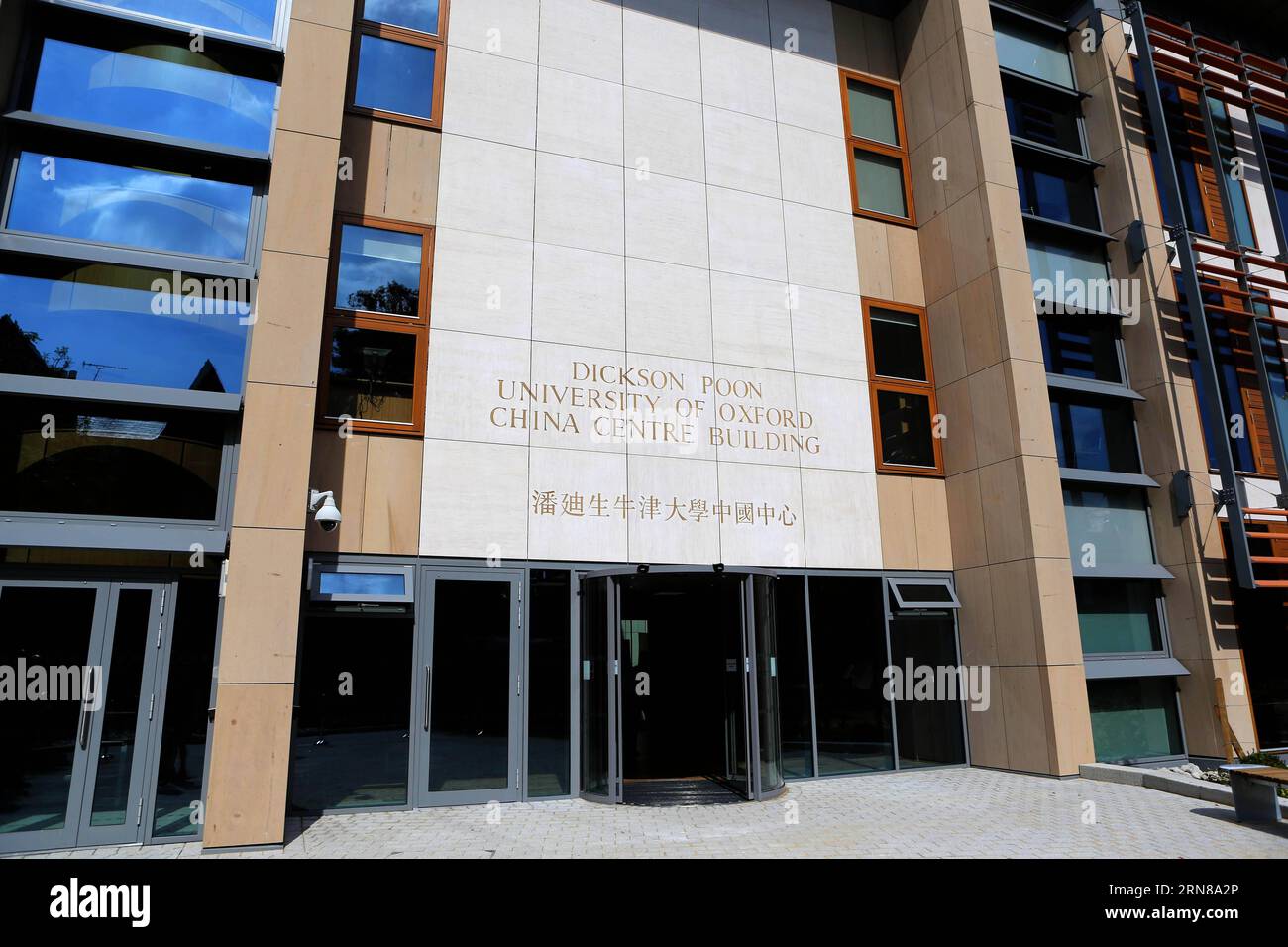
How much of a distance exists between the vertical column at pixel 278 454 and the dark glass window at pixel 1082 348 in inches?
498

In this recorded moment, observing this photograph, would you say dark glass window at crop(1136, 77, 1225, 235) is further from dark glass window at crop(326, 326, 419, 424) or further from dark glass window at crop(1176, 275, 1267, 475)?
dark glass window at crop(326, 326, 419, 424)

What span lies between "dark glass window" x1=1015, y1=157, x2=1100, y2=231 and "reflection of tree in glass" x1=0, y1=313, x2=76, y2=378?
51.7 ft

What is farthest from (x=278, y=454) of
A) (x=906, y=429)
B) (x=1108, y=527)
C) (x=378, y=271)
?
(x=1108, y=527)

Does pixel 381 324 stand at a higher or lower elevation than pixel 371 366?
higher

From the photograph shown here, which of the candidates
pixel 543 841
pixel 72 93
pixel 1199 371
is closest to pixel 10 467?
pixel 72 93

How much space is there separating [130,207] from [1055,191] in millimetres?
16015

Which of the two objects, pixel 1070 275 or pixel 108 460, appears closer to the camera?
pixel 108 460

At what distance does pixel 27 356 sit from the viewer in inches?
339

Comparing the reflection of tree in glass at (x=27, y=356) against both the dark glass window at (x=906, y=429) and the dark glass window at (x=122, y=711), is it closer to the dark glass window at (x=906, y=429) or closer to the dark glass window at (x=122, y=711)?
the dark glass window at (x=122, y=711)

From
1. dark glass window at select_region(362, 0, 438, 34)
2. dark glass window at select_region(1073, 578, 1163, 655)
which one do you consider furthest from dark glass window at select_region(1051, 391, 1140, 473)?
dark glass window at select_region(362, 0, 438, 34)

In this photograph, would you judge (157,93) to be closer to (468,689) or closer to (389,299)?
(389,299)

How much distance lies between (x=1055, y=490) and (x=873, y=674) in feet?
13.7

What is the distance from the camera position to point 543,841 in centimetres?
823
